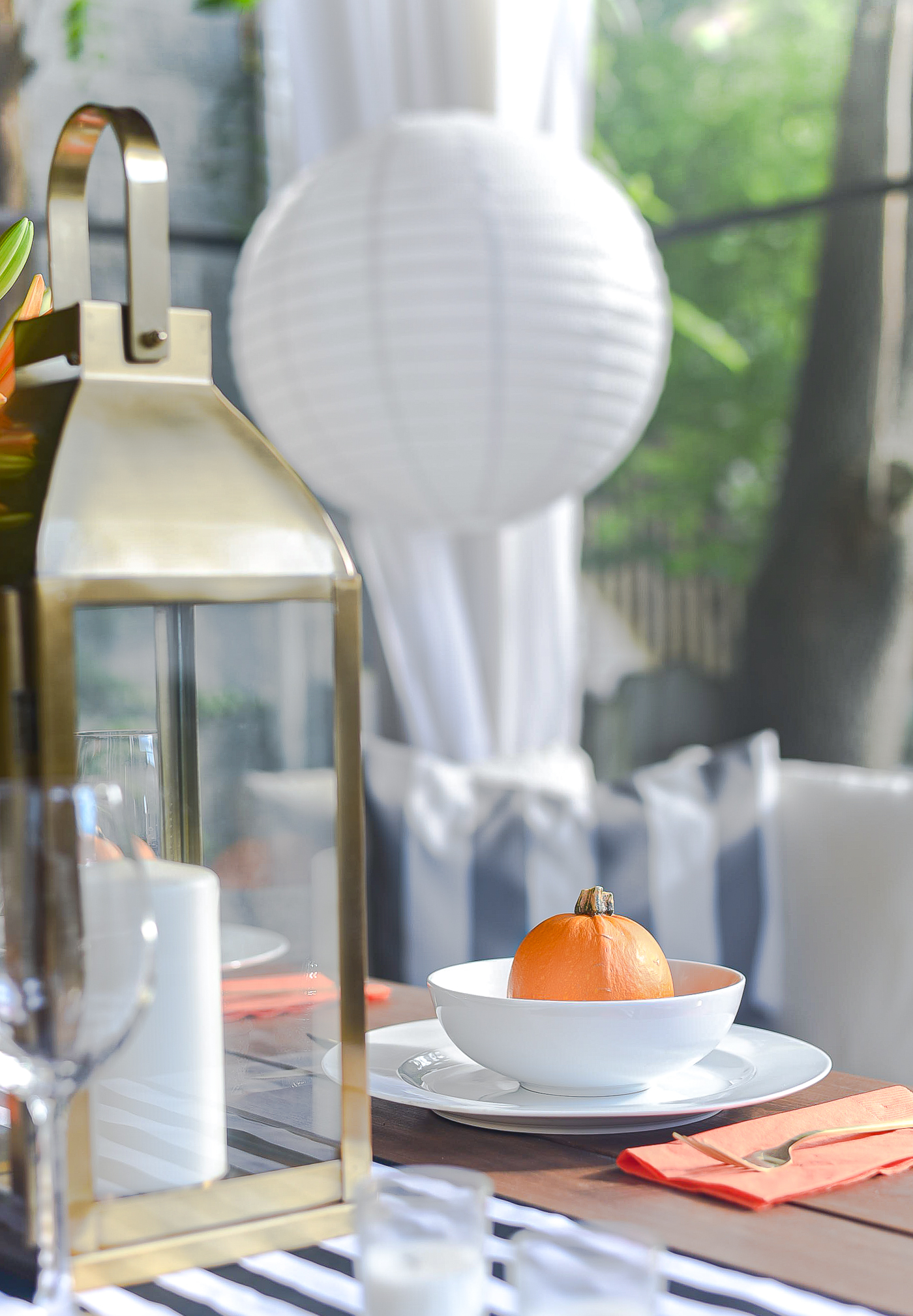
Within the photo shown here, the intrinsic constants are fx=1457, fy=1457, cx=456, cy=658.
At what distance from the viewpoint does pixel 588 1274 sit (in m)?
0.43

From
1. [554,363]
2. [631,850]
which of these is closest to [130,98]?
[554,363]

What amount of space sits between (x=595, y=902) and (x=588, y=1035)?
76 mm

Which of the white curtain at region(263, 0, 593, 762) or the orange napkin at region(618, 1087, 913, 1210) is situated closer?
the orange napkin at region(618, 1087, 913, 1210)

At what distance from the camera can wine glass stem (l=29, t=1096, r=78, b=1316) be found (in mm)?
450

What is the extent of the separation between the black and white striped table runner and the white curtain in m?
2.20

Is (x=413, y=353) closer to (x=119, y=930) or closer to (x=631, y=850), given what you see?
(x=631, y=850)

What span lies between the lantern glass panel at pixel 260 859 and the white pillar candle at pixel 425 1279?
0.41ft

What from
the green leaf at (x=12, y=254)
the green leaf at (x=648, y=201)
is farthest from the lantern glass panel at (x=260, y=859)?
the green leaf at (x=648, y=201)

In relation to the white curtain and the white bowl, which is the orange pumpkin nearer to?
the white bowl

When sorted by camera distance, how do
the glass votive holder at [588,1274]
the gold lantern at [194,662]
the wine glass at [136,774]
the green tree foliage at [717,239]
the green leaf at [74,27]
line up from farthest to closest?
the green tree foliage at [717,239], the green leaf at [74,27], the wine glass at [136,774], the gold lantern at [194,662], the glass votive holder at [588,1274]

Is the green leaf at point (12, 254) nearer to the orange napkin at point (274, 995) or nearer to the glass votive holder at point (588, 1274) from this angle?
the orange napkin at point (274, 995)

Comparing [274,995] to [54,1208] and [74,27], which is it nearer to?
[54,1208]

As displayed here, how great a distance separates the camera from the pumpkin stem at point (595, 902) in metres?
0.75

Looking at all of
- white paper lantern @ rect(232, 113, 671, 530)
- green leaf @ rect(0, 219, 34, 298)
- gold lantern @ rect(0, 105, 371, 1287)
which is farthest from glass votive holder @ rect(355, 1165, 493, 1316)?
white paper lantern @ rect(232, 113, 671, 530)
